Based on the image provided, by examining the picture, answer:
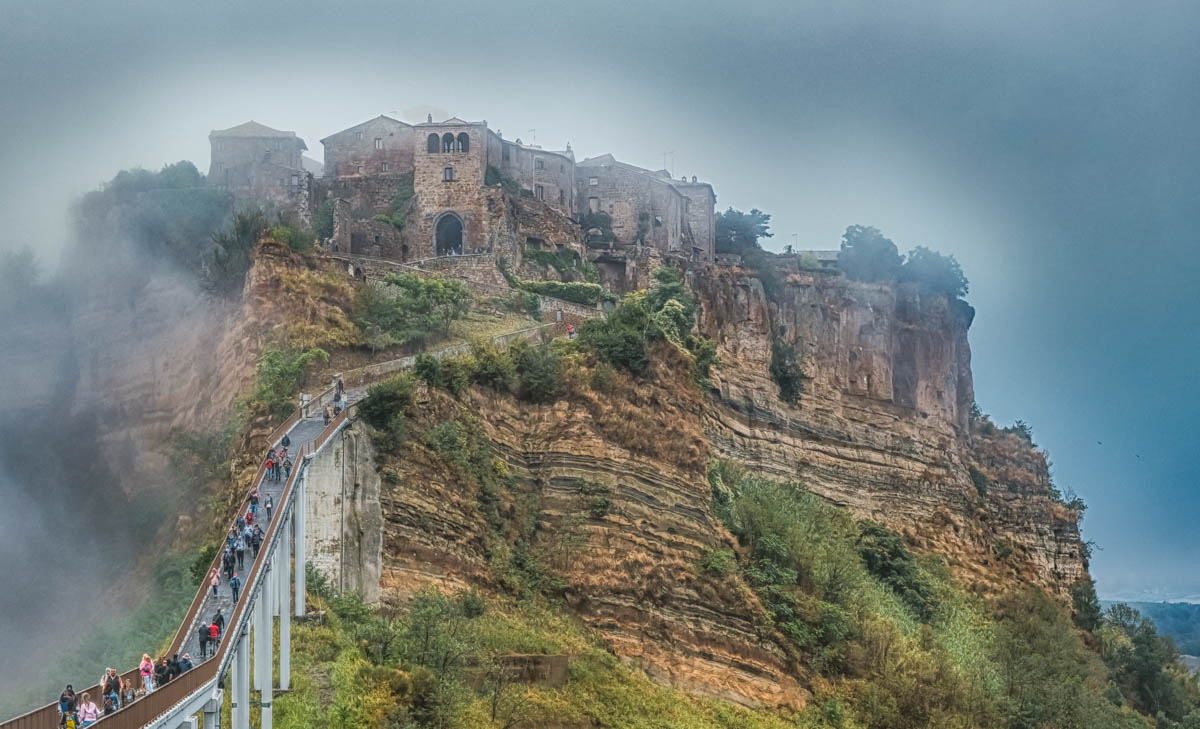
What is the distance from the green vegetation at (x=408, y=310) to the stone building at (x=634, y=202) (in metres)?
18.5

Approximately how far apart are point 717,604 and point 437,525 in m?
8.52

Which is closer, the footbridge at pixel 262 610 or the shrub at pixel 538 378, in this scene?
the footbridge at pixel 262 610

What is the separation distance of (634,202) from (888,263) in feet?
42.4

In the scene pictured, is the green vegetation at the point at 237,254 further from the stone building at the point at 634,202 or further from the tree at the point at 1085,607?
the tree at the point at 1085,607

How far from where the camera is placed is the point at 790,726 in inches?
1613

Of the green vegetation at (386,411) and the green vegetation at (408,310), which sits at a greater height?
the green vegetation at (408,310)

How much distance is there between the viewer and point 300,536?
3422 centimetres

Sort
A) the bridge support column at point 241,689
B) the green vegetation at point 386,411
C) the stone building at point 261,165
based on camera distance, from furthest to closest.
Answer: the stone building at point 261,165 → the green vegetation at point 386,411 → the bridge support column at point 241,689

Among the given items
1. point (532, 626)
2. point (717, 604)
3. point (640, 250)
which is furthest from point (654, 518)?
point (640, 250)

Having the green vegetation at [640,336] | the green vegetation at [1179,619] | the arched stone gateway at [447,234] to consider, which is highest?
the arched stone gateway at [447,234]

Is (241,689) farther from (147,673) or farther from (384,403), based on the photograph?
(384,403)

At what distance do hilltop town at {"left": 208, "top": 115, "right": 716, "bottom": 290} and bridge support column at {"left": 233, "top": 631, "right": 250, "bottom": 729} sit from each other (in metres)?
35.4

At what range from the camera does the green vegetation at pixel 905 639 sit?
1731 inches

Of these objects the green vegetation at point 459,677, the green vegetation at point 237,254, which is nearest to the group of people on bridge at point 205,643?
the green vegetation at point 459,677
